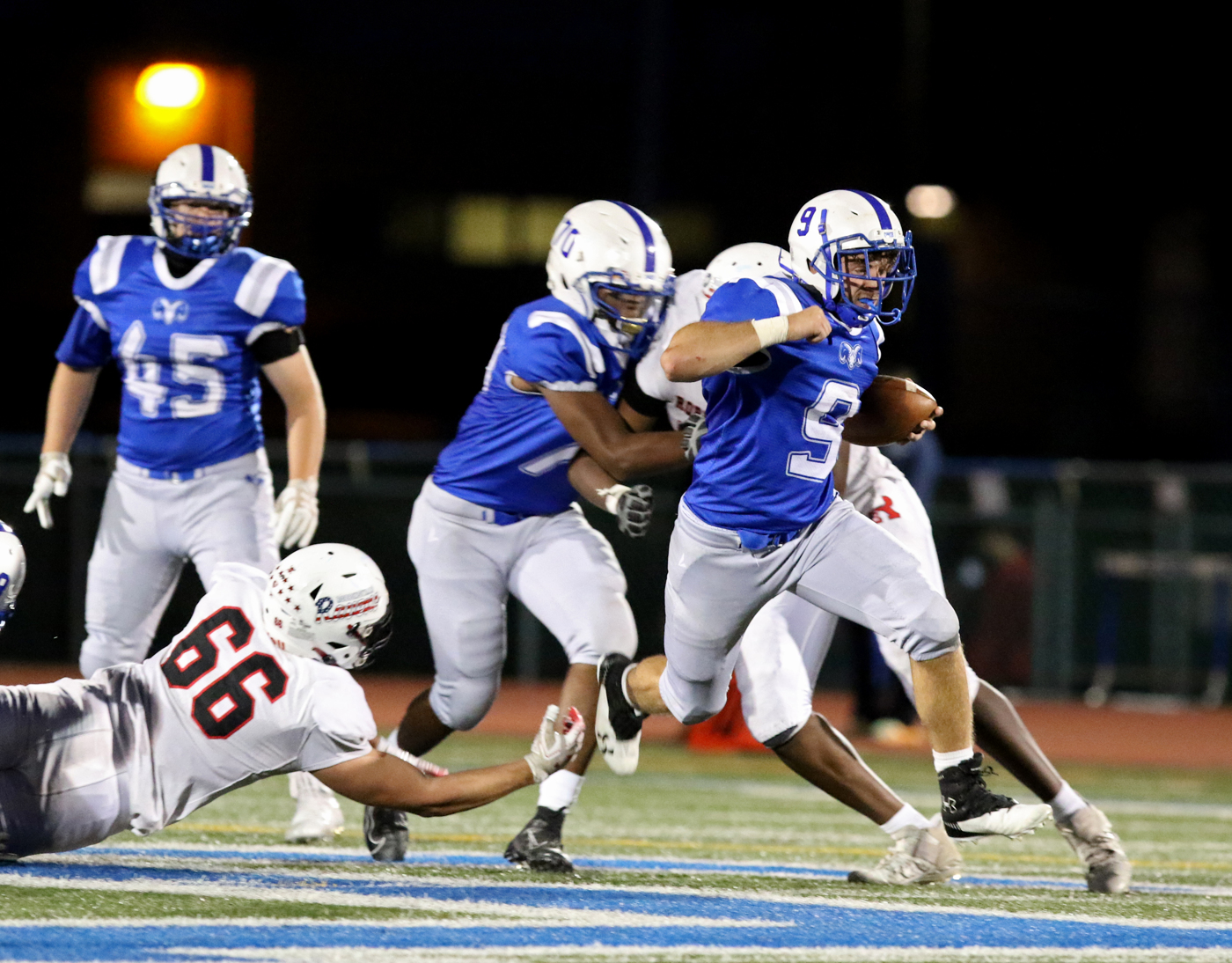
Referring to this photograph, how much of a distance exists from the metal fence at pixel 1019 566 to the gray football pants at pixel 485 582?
8.11 m

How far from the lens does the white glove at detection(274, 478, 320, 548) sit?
19.1 ft

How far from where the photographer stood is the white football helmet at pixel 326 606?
440 centimetres

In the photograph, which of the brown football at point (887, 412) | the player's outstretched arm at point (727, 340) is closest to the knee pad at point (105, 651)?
the player's outstretched arm at point (727, 340)

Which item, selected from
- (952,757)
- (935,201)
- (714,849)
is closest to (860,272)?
(952,757)

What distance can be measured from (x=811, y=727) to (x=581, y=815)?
5.94 feet

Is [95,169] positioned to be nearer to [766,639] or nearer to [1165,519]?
[1165,519]

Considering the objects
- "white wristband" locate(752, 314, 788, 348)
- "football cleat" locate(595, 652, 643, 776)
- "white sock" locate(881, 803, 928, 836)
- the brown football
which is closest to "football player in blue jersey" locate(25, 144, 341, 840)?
"football cleat" locate(595, 652, 643, 776)

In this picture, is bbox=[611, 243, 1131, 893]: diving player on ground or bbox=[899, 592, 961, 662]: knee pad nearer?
bbox=[899, 592, 961, 662]: knee pad

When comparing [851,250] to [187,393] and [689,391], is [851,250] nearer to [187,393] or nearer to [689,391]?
[689,391]

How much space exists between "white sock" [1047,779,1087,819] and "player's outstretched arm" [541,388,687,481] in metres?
1.32

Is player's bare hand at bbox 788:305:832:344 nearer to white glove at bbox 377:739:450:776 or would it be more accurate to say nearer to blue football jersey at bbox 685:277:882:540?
blue football jersey at bbox 685:277:882:540

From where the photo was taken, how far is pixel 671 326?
5406 mm

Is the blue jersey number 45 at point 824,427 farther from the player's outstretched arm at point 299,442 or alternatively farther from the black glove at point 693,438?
the player's outstretched arm at point 299,442

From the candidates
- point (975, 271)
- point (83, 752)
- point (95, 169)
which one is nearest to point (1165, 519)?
point (83, 752)
